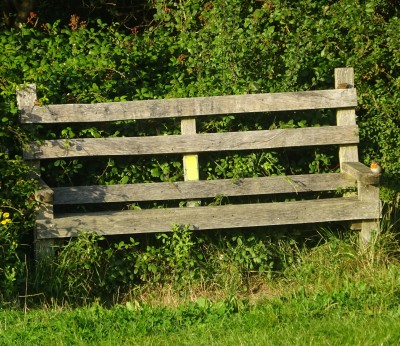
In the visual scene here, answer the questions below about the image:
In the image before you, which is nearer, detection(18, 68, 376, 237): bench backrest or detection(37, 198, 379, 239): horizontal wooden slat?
detection(37, 198, 379, 239): horizontal wooden slat

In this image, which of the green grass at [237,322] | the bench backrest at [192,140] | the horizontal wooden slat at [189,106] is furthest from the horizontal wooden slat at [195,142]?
the green grass at [237,322]

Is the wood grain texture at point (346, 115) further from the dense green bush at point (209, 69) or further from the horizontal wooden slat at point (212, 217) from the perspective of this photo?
the horizontal wooden slat at point (212, 217)

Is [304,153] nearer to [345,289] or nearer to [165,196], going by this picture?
[165,196]

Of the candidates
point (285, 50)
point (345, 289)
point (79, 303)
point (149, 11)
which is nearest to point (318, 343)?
point (345, 289)

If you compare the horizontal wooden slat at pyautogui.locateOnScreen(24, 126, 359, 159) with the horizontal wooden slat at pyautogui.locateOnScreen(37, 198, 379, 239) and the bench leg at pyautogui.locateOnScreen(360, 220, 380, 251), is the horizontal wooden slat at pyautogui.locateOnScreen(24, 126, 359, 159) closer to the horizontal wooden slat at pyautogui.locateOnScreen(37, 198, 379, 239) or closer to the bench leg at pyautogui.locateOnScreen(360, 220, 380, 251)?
the horizontal wooden slat at pyautogui.locateOnScreen(37, 198, 379, 239)

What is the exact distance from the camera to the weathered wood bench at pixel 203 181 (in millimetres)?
8094

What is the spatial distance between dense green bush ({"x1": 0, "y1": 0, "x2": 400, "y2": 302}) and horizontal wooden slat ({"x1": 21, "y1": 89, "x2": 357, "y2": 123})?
0.18 m

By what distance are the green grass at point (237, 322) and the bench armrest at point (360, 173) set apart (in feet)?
3.90

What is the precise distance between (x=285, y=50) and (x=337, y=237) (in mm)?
2127

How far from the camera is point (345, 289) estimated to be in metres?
6.74

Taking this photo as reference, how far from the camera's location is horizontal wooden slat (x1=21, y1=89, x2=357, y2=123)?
826 cm

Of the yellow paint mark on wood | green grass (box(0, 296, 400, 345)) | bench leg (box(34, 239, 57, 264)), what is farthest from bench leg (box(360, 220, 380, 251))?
bench leg (box(34, 239, 57, 264))

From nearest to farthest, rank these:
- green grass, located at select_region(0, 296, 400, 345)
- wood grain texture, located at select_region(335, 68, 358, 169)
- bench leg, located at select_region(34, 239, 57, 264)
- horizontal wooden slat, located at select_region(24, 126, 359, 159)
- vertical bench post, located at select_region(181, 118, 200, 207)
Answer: green grass, located at select_region(0, 296, 400, 345)
bench leg, located at select_region(34, 239, 57, 264)
horizontal wooden slat, located at select_region(24, 126, 359, 159)
vertical bench post, located at select_region(181, 118, 200, 207)
wood grain texture, located at select_region(335, 68, 358, 169)

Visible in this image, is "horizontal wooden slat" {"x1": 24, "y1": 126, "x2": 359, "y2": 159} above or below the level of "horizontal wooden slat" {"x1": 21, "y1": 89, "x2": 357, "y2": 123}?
below
